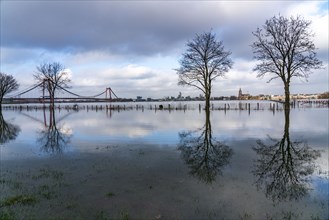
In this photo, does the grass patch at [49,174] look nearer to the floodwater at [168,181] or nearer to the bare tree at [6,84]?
the floodwater at [168,181]

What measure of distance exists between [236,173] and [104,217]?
559 cm

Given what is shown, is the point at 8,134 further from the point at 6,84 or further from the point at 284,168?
the point at 6,84

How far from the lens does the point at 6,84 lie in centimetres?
9725

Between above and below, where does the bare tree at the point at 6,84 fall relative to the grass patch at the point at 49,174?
above

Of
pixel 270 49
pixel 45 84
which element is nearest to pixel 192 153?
pixel 270 49

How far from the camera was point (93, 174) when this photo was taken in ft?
35.9

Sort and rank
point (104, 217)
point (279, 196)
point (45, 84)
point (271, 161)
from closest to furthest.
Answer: point (104, 217) → point (279, 196) → point (271, 161) → point (45, 84)

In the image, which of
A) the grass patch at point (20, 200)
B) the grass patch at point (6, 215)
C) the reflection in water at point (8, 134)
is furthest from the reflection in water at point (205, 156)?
the reflection in water at point (8, 134)

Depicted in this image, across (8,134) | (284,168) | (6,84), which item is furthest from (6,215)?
(6,84)

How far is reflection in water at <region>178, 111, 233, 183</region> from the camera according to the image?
A: 11.2 m

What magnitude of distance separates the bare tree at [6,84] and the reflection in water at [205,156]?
9366 centimetres

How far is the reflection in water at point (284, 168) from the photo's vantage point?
8945 millimetres

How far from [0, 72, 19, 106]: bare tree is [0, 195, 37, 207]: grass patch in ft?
327

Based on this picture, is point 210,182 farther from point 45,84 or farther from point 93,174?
point 45,84
